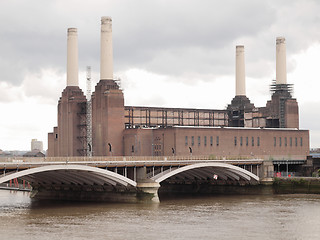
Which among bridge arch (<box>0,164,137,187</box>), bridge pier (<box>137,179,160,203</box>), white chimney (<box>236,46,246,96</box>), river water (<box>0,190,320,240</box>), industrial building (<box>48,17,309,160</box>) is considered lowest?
river water (<box>0,190,320,240</box>)

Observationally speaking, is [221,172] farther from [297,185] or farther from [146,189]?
[146,189]

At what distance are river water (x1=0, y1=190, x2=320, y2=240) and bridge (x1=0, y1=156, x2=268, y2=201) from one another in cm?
250

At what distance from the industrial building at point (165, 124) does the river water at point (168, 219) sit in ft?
79.5

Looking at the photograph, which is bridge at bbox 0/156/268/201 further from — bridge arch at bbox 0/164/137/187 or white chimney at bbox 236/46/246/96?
white chimney at bbox 236/46/246/96

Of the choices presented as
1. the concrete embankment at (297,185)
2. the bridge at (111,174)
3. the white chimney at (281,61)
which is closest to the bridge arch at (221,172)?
the bridge at (111,174)

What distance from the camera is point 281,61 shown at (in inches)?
5079

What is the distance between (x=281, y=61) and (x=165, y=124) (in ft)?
82.9

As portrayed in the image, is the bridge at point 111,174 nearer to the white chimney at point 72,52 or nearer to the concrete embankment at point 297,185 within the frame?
the concrete embankment at point 297,185

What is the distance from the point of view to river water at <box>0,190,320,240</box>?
54.3 m

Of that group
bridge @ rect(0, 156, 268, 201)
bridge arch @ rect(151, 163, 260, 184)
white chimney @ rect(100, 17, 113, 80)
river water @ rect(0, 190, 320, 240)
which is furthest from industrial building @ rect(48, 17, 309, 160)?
river water @ rect(0, 190, 320, 240)

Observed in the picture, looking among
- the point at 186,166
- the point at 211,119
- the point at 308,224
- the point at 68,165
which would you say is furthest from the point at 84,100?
the point at 308,224

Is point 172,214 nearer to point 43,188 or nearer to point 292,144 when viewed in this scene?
point 43,188

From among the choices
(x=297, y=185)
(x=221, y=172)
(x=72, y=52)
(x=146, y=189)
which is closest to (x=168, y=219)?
(x=146, y=189)

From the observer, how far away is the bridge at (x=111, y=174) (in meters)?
68.6
